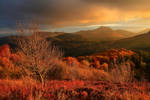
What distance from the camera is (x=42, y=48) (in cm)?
619

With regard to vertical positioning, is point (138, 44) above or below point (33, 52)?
below

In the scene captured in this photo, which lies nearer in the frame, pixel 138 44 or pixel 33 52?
pixel 33 52

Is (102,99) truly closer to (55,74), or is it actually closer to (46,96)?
(46,96)

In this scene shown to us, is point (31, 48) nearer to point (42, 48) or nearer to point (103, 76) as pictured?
point (42, 48)

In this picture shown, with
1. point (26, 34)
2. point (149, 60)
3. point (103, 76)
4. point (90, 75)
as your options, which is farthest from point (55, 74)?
point (149, 60)

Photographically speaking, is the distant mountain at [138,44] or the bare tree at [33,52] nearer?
the bare tree at [33,52]

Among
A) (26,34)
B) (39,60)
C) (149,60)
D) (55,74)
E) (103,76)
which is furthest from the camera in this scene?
(149,60)

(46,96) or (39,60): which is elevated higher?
(39,60)

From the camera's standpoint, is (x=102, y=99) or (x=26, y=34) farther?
(x=26, y=34)

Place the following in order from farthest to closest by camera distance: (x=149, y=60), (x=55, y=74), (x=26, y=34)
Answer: (x=149, y=60), (x=55, y=74), (x=26, y=34)

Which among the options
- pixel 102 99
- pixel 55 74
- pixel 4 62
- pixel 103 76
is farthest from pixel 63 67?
pixel 102 99

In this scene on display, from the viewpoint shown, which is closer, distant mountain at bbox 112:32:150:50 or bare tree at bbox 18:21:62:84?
bare tree at bbox 18:21:62:84

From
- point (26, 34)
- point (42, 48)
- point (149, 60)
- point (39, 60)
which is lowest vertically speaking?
point (149, 60)

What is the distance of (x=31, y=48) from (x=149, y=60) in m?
16.4
